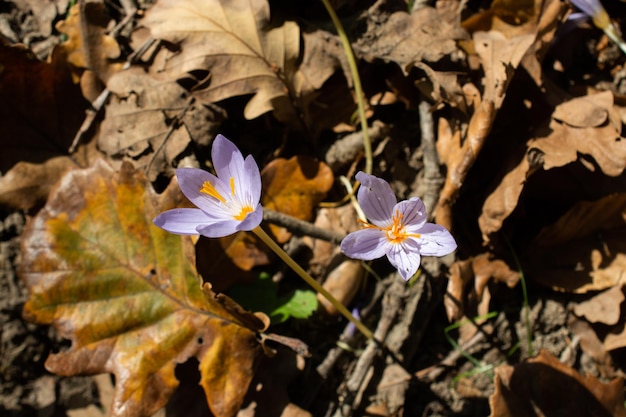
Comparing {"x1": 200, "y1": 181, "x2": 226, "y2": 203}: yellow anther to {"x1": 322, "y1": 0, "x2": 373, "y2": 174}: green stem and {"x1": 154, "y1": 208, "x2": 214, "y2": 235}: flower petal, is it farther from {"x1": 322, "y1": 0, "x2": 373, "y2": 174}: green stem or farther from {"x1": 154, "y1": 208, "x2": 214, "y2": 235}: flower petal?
{"x1": 322, "y1": 0, "x2": 373, "y2": 174}: green stem

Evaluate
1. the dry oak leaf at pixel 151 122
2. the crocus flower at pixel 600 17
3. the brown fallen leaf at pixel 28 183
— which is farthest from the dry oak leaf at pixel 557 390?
the brown fallen leaf at pixel 28 183

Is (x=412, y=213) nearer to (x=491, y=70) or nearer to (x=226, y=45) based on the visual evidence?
(x=491, y=70)

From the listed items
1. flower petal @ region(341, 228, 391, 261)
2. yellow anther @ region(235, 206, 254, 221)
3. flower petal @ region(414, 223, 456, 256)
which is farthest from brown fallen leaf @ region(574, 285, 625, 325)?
yellow anther @ region(235, 206, 254, 221)

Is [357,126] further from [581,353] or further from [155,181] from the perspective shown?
[581,353]

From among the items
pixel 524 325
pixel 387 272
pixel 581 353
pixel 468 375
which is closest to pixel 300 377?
pixel 387 272

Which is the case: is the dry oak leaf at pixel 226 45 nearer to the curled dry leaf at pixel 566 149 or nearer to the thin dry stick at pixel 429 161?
the thin dry stick at pixel 429 161
